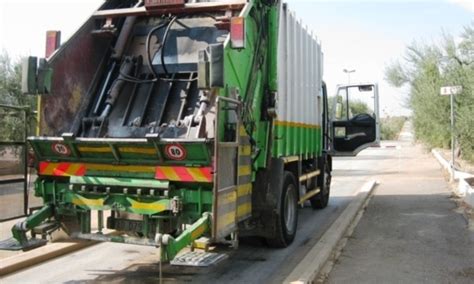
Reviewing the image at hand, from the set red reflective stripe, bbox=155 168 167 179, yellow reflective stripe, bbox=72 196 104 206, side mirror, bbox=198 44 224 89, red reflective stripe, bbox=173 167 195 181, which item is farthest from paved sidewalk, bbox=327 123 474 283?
yellow reflective stripe, bbox=72 196 104 206

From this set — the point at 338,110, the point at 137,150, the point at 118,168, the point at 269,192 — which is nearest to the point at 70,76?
the point at 118,168

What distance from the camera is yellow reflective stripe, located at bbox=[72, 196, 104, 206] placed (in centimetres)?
580

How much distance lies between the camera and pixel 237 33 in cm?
586

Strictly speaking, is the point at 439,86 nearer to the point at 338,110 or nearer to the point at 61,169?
the point at 338,110

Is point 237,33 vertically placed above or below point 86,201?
above

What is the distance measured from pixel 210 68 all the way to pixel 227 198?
4.40 ft

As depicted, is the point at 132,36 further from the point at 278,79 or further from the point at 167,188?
the point at 167,188

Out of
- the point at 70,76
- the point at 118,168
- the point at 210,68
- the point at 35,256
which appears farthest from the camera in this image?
the point at 35,256

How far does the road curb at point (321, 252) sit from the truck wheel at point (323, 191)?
69 centimetres

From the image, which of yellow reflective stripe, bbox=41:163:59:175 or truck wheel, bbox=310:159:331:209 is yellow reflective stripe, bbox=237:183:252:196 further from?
truck wheel, bbox=310:159:331:209

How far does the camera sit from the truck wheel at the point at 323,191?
1130 centimetres

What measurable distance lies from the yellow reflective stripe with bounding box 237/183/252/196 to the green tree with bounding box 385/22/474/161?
1178 cm

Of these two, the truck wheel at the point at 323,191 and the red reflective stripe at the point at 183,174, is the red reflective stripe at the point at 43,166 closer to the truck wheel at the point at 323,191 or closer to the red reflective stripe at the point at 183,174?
the red reflective stripe at the point at 183,174

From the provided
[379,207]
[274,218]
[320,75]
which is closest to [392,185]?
[379,207]
